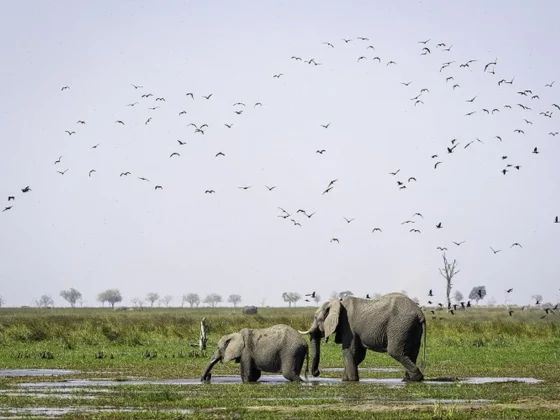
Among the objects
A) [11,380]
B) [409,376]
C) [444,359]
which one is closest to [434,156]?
[444,359]

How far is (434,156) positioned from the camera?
1666 inches

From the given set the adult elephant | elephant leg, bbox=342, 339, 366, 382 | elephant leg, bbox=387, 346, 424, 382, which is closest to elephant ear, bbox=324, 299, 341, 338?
the adult elephant

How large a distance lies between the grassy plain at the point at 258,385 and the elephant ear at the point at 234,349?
2089mm

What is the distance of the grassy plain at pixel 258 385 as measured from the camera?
24.6 meters

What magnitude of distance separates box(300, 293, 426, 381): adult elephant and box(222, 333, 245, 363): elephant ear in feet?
8.35

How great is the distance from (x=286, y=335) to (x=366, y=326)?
3248mm

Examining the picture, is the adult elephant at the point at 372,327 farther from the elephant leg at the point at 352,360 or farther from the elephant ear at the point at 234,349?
the elephant ear at the point at 234,349

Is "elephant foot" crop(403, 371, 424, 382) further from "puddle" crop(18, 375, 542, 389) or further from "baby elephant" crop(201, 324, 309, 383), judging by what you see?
"baby elephant" crop(201, 324, 309, 383)

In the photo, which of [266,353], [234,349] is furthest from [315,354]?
[234,349]

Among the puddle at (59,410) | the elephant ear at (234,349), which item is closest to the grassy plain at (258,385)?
the puddle at (59,410)

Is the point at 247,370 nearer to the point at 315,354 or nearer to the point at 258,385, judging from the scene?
the point at 258,385

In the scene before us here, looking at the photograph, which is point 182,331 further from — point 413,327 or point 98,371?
point 413,327

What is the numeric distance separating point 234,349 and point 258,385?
2743 mm

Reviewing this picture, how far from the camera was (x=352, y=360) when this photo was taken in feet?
114
